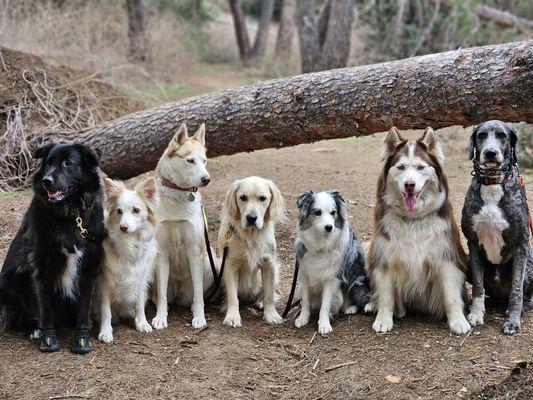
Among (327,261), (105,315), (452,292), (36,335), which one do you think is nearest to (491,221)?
(452,292)

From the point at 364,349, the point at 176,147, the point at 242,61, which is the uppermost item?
the point at 242,61

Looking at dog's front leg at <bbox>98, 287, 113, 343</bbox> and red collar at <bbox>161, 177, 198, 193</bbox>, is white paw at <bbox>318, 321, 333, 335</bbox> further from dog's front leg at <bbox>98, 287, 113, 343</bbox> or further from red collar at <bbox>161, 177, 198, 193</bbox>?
dog's front leg at <bbox>98, 287, 113, 343</bbox>

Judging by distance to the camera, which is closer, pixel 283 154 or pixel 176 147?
pixel 176 147

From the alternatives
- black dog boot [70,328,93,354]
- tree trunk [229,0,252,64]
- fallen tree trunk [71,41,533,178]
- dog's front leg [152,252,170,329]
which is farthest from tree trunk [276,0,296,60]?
black dog boot [70,328,93,354]

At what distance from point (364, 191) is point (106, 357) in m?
4.88

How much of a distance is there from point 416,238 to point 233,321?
1.66 metres

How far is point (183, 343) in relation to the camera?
4934mm

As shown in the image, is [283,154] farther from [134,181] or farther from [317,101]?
[317,101]

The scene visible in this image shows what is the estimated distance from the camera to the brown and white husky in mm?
4801

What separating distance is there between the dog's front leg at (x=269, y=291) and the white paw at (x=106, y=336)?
1313 mm

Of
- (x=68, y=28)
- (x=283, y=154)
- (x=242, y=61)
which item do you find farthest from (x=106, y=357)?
(x=242, y=61)

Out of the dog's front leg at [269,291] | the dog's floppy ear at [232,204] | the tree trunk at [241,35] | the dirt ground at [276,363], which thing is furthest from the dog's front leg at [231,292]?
the tree trunk at [241,35]

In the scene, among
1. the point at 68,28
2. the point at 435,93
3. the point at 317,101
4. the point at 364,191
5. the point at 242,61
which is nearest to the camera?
the point at 435,93

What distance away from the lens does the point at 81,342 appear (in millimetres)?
4668
